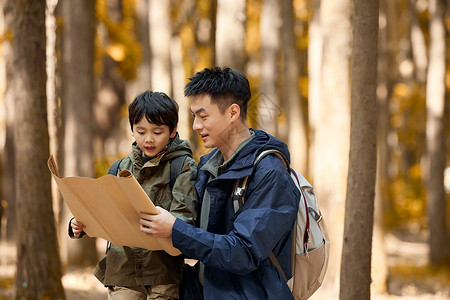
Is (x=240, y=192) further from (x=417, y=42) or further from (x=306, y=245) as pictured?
(x=417, y=42)

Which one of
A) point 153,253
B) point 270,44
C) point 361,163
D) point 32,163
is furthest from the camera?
point 270,44

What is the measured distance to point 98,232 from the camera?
3.21 metres

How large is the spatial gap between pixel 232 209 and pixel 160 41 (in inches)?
496

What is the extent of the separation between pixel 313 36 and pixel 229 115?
16244 millimetres

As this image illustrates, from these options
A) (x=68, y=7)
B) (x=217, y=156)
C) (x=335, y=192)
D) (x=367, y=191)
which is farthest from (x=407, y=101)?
(x=217, y=156)

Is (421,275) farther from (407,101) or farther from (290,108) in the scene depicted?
(407,101)

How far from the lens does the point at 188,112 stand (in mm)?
15258

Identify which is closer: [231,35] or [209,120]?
[209,120]

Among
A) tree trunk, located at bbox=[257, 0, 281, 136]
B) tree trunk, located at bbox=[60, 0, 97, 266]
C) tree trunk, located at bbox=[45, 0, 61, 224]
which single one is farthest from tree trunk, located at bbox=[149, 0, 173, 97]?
tree trunk, located at bbox=[45, 0, 61, 224]

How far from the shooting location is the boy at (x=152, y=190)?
327cm

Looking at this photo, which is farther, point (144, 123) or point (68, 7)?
point (68, 7)

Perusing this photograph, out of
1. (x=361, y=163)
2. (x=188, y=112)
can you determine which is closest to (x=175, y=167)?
(x=361, y=163)

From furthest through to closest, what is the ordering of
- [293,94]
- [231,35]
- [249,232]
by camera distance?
[293,94] < [231,35] < [249,232]

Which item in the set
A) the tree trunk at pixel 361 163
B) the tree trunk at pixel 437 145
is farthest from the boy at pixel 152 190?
the tree trunk at pixel 437 145
